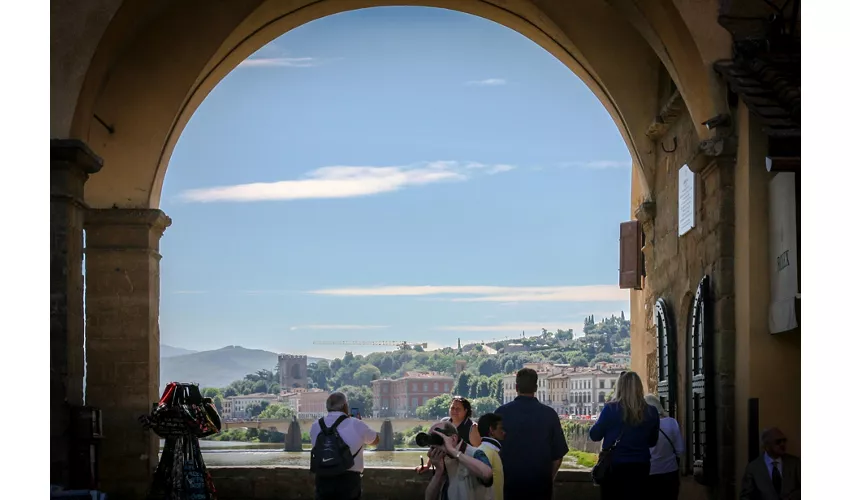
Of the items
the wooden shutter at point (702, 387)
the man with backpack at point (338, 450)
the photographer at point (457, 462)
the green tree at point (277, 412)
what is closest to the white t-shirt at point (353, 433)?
the man with backpack at point (338, 450)

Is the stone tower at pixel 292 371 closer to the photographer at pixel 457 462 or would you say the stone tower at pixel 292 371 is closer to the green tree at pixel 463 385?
the green tree at pixel 463 385

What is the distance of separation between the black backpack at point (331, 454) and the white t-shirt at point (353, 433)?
0.03 metres

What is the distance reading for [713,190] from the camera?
473 inches

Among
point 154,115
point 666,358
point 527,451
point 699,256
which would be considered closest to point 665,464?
point 527,451

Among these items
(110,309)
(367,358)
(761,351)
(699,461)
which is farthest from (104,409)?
(367,358)

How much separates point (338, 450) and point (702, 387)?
406 cm

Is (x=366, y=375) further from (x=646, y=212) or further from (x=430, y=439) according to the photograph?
(x=430, y=439)

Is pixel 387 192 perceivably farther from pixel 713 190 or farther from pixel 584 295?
pixel 713 190

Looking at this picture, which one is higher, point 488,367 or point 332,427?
point 332,427

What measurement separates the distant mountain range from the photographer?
59241 millimetres

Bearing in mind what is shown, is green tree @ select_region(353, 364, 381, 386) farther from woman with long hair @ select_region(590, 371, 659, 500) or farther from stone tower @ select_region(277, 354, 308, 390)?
woman with long hair @ select_region(590, 371, 659, 500)

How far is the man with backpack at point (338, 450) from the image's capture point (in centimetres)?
961

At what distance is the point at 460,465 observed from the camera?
737 centimetres

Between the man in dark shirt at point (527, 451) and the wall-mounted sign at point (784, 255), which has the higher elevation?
the wall-mounted sign at point (784, 255)
